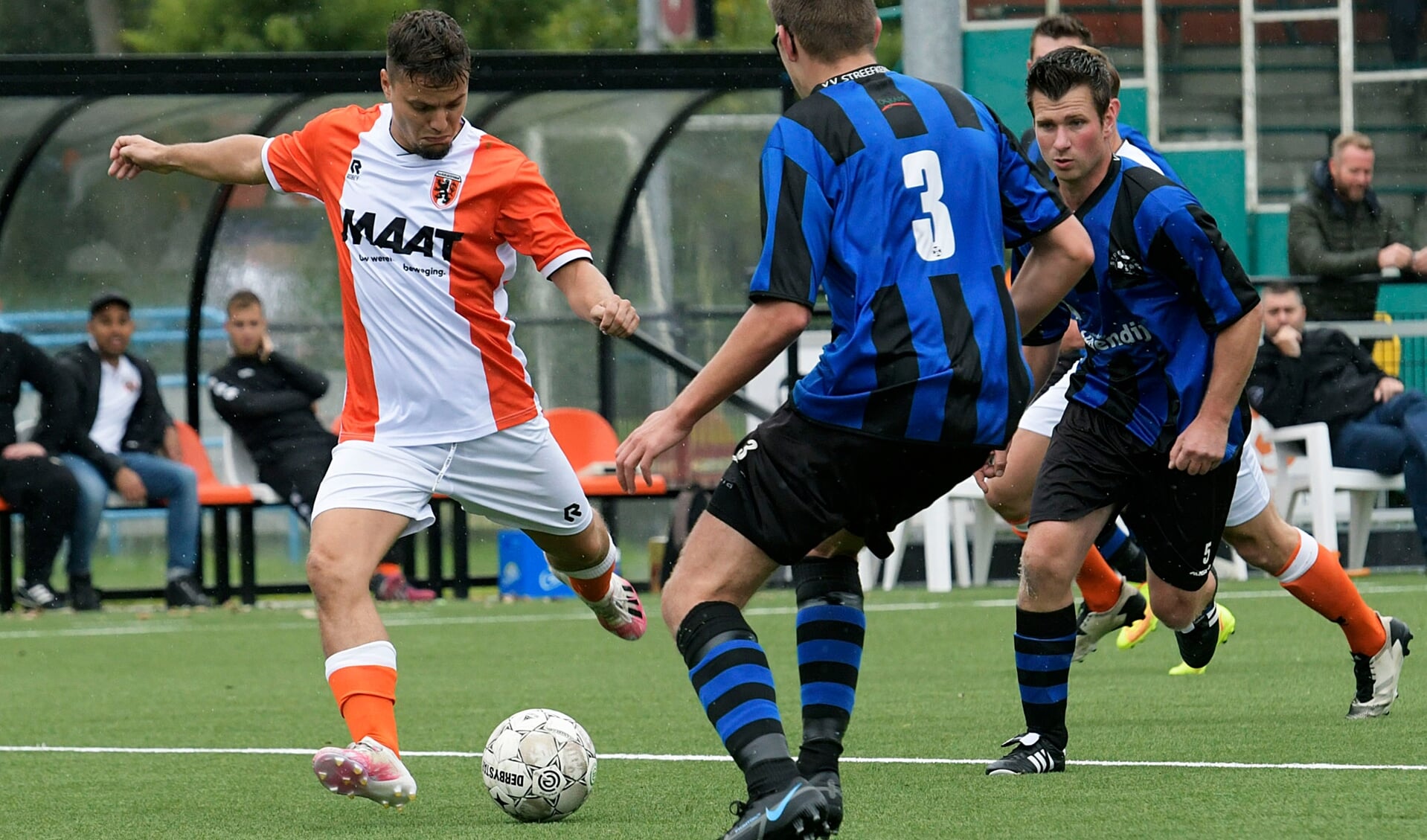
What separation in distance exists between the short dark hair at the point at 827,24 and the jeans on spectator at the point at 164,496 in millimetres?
8795

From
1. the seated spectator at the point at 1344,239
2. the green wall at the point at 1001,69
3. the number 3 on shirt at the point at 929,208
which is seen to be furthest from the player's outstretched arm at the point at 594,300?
the green wall at the point at 1001,69

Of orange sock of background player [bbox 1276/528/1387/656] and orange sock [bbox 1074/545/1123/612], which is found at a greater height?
orange sock of background player [bbox 1276/528/1387/656]

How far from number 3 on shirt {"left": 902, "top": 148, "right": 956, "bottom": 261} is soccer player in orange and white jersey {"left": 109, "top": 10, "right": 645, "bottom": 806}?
1.08 metres

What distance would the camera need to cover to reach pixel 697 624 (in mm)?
4254

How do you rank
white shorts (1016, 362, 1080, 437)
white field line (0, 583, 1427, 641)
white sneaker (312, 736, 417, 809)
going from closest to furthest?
1. white sneaker (312, 736, 417, 809)
2. white shorts (1016, 362, 1080, 437)
3. white field line (0, 583, 1427, 641)

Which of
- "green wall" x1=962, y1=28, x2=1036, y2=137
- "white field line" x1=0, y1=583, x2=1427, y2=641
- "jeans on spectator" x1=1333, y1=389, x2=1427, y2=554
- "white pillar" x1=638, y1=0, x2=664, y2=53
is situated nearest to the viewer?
"white field line" x1=0, y1=583, x2=1427, y2=641

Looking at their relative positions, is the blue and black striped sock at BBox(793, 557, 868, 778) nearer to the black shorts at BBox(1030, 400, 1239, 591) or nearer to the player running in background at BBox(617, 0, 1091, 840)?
the player running in background at BBox(617, 0, 1091, 840)

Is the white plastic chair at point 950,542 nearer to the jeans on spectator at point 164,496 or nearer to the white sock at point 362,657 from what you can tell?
the jeans on spectator at point 164,496

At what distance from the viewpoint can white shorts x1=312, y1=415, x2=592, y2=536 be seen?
214 inches

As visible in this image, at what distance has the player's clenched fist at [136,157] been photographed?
5805 millimetres

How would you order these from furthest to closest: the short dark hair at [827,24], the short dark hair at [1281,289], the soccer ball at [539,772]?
1. the short dark hair at [1281,289]
2. the soccer ball at [539,772]
3. the short dark hair at [827,24]

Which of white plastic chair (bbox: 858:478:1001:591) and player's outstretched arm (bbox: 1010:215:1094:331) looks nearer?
player's outstretched arm (bbox: 1010:215:1094:331)

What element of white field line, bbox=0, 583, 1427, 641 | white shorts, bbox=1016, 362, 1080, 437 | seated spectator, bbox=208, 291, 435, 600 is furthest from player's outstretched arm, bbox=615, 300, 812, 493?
seated spectator, bbox=208, 291, 435, 600

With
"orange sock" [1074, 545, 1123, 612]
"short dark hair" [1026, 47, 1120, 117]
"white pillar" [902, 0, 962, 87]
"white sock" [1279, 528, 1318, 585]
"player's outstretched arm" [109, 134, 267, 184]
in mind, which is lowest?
"orange sock" [1074, 545, 1123, 612]
